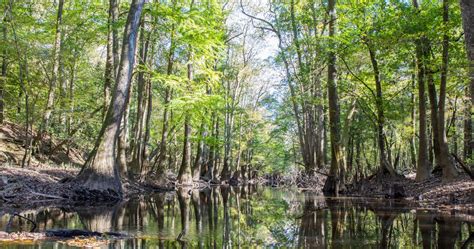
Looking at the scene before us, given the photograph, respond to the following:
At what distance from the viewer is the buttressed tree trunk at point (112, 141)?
11.0m

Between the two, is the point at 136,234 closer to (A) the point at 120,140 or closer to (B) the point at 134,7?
(B) the point at 134,7

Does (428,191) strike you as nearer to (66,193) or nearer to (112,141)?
(112,141)

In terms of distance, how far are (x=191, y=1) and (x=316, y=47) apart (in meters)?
6.68

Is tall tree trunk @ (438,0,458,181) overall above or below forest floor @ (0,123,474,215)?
above

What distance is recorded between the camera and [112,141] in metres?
11.5

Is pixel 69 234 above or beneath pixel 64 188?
beneath

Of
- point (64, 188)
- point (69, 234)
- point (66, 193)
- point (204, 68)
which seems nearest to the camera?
point (69, 234)

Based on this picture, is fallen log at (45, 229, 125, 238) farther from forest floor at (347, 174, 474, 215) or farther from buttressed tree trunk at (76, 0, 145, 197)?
forest floor at (347, 174, 474, 215)

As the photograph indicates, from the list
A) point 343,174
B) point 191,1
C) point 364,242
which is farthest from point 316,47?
point 364,242

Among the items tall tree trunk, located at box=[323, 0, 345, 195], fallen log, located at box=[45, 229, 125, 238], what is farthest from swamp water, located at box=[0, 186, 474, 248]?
tall tree trunk, located at box=[323, 0, 345, 195]

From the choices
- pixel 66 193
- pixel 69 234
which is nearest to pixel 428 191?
pixel 66 193

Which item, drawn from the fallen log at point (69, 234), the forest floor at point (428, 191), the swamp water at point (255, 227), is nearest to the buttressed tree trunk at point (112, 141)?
the swamp water at point (255, 227)

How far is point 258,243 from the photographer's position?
5.33 meters

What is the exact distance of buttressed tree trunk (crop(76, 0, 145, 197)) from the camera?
11.0 meters
